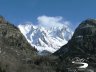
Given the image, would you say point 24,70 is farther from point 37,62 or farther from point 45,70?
point 37,62

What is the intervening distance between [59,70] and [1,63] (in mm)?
43328

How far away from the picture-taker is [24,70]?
149m

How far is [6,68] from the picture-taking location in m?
136

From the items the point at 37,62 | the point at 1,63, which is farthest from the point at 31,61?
the point at 1,63

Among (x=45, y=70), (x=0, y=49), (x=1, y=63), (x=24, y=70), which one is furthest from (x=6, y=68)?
(x=0, y=49)

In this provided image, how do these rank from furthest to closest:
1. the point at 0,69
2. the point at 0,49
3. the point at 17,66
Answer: the point at 0,49 → the point at 17,66 → the point at 0,69

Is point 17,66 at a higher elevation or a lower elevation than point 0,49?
lower

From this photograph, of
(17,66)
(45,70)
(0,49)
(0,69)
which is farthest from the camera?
(0,49)

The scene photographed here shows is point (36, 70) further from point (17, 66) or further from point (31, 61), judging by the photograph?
point (31, 61)

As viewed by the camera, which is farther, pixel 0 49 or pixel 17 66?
pixel 0 49

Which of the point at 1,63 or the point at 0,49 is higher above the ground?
the point at 0,49

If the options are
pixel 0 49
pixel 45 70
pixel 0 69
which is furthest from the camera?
pixel 0 49

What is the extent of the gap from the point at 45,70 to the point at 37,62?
91.9 feet

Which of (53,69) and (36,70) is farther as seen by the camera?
(53,69)
